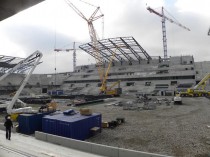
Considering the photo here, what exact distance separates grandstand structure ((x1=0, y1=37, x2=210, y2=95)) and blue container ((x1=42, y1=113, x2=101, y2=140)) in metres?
53.1

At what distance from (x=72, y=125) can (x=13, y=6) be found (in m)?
10.0

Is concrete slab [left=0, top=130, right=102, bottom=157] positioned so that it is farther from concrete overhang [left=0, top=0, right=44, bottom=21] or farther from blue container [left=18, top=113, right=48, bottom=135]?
concrete overhang [left=0, top=0, right=44, bottom=21]

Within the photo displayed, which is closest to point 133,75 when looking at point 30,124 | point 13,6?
point 30,124

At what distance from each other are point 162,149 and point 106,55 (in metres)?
84.6

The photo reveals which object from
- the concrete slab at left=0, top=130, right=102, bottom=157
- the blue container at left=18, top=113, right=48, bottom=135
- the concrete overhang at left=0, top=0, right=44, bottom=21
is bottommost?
the concrete slab at left=0, top=130, right=102, bottom=157

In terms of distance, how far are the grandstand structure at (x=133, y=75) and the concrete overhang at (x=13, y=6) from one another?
61.6 m

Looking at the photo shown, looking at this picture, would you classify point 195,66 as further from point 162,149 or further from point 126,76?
point 162,149

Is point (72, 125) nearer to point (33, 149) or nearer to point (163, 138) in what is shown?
point (33, 149)

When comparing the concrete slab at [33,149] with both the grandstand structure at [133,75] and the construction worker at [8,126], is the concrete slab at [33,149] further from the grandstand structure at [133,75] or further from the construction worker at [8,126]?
the grandstand structure at [133,75]

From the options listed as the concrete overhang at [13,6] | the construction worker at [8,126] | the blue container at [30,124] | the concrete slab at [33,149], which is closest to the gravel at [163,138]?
the concrete slab at [33,149]

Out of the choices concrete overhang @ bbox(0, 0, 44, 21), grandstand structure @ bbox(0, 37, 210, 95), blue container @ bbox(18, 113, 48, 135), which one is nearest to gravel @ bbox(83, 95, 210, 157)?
blue container @ bbox(18, 113, 48, 135)

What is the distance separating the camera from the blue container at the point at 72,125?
57.2 feet

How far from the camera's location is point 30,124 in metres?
21.3

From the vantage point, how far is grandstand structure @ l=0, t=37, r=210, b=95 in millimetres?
81688
